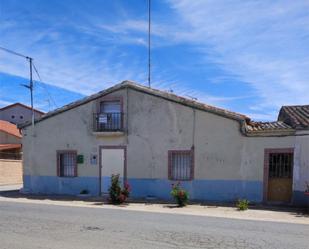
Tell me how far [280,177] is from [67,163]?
34.9 ft

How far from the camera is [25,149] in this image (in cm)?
2275

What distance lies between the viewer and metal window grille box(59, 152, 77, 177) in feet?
70.1

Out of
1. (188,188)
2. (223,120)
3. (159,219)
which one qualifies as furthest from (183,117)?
(159,219)

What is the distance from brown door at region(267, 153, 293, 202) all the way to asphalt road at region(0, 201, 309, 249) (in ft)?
18.1

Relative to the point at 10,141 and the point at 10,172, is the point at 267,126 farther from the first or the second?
the point at 10,141

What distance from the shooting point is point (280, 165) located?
17266 mm

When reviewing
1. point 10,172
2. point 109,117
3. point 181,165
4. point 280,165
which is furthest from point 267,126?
point 10,172

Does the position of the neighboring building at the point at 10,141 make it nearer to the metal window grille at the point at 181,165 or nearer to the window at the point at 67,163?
the window at the point at 67,163

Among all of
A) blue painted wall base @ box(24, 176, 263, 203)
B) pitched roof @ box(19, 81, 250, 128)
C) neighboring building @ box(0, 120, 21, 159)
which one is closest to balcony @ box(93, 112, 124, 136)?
pitched roof @ box(19, 81, 250, 128)

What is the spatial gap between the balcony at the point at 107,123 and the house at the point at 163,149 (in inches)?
1.9

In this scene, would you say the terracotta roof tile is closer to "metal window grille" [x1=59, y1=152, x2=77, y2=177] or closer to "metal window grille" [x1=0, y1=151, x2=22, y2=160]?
"metal window grille" [x1=59, y1=152, x2=77, y2=177]

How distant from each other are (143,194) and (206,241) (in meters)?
11.2

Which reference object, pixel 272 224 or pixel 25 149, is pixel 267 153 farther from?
pixel 25 149

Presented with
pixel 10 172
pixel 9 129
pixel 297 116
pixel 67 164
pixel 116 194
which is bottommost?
pixel 10 172
